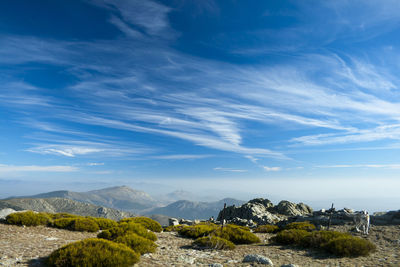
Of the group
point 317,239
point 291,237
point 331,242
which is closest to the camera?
point 331,242

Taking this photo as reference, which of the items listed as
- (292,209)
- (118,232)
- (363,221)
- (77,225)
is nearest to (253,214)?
(292,209)

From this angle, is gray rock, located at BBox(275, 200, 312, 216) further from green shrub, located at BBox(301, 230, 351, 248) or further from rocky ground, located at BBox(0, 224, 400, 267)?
green shrub, located at BBox(301, 230, 351, 248)

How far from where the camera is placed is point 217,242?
567 inches

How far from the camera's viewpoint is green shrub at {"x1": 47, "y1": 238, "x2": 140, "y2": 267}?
8.41 m

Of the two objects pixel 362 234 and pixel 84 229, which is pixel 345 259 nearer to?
pixel 362 234

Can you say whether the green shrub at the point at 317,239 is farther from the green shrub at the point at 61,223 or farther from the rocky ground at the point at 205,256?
the green shrub at the point at 61,223

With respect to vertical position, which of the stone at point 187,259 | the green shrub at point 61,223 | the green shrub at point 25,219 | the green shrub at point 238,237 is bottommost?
the green shrub at point 61,223

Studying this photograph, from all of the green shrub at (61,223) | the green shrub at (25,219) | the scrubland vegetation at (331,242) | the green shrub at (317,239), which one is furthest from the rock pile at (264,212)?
the green shrub at (25,219)

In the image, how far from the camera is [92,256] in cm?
864

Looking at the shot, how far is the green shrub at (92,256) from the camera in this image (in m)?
8.41

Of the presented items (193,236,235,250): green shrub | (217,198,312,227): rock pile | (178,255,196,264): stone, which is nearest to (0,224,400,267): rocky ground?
(178,255,196,264): stone

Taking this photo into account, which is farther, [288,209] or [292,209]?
[292,209]

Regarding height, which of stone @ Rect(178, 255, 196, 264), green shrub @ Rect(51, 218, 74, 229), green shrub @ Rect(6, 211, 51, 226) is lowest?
green shrub @ Rect(51, 218, 74, 229)

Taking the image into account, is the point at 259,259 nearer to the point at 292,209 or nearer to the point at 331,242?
the point at 331,242
